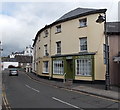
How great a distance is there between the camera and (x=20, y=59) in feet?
317

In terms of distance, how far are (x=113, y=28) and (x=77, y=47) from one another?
4511 mm

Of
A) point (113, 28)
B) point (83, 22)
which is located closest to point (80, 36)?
point (83, 22)

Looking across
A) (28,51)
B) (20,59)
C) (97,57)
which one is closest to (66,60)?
(97,57)

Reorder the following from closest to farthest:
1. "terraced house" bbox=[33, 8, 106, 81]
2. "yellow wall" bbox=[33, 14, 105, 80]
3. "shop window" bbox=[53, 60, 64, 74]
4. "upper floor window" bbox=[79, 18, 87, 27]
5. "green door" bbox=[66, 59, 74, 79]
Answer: "yellow wall" bbox=[33, 14, 105, 80] < "terraced house" bbox=[33, 8, 106, 81] < "upper floor window" bbox=[79, 18, 87, 27] < "green door" bbox=[66, 59, 74, 79] < "shop window" bbox=[53, 60, 64, 74]

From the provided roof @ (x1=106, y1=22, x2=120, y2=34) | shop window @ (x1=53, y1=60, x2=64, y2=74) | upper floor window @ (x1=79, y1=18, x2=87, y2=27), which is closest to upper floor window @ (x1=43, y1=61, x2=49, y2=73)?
shop window @ (x1=53, y1=60, x2=64, y2=74)

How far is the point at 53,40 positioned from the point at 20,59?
238 ft

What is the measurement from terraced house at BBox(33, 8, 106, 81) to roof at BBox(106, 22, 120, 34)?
77 centimetres

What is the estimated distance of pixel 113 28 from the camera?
20.6 meters

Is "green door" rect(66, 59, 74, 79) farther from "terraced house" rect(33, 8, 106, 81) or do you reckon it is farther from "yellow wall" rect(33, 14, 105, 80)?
"yellow wall" rect(33, 14, 105, 80)

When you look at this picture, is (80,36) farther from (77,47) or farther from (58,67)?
(58,67)

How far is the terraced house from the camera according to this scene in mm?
20312

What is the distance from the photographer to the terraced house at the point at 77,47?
20.3 m

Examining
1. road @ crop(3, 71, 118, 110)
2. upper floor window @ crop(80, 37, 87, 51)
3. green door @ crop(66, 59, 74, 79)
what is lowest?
road @ crop(3, 71, 118, 110)

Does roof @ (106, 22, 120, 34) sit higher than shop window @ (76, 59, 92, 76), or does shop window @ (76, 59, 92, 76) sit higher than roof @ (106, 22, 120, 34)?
roof @ (106, 22, 120, 34)
